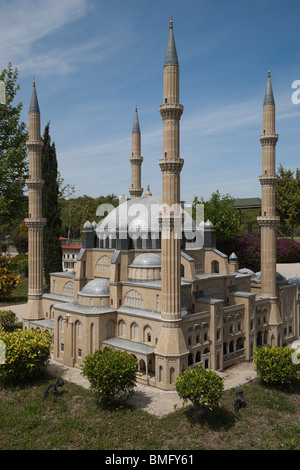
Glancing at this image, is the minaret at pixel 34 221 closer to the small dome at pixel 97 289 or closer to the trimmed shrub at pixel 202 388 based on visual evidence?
the small dome at pixel 97 289

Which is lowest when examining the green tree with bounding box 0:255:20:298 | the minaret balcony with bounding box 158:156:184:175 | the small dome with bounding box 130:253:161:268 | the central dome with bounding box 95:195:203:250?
the green tree with bounding box 0:255:20:298

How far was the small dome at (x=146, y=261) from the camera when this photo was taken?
24.5 m

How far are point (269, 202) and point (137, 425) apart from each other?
63.2 feet

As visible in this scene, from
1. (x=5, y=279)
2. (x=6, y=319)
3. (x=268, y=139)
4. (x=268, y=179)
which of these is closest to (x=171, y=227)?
(x=268, y=179)

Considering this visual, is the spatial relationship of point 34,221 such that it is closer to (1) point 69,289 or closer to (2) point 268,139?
(1) point 69,289

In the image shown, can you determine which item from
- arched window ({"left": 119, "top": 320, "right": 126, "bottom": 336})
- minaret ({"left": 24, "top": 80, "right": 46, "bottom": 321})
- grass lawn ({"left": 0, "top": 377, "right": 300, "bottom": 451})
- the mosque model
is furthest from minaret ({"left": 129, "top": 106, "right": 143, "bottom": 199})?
grass lawn ({"left": 0, "top": 377, "right": 300, "bottom": 451})

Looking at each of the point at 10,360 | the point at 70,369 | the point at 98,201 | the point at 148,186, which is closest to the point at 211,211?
the point at 148,186

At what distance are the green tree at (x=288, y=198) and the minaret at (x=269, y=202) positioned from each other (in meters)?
30.0

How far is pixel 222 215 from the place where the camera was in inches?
1769

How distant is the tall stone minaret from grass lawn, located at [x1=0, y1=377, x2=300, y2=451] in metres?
3.39

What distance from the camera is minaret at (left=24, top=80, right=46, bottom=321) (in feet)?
93.9

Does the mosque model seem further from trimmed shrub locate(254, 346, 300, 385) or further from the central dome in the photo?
trimmed shrub locate(254, 346, 300, 385)

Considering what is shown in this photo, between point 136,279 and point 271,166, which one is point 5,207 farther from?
point 271,166

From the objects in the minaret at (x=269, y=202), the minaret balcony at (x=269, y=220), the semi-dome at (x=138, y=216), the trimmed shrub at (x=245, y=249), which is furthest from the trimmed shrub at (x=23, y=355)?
the trimmed shrub at (x=245, y=249)
